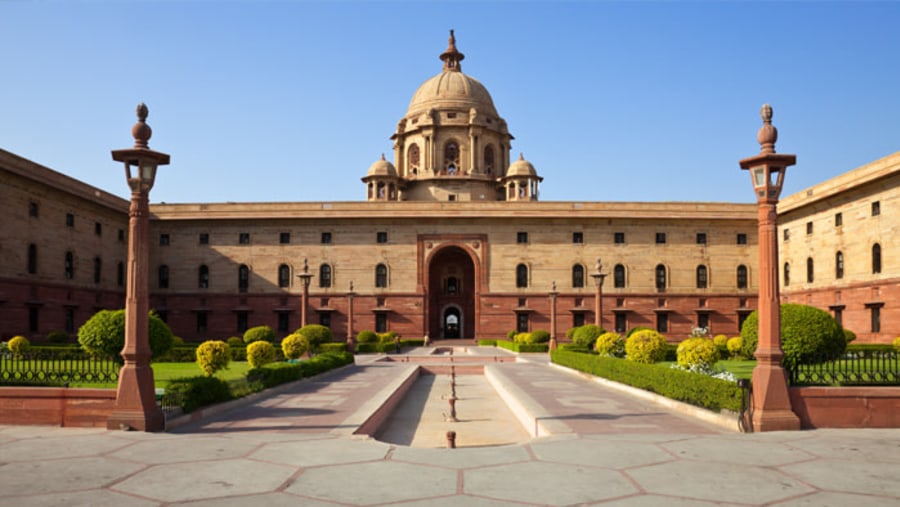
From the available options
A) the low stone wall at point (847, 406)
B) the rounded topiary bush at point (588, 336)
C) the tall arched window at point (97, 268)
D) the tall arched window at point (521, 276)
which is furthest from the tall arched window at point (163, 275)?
the low stone wall at point (847, 406)

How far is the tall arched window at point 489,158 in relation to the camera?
175ft

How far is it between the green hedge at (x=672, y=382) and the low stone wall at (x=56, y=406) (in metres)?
9.14

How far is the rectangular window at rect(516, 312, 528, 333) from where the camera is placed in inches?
1671

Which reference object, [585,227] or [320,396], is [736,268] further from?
[320,396]

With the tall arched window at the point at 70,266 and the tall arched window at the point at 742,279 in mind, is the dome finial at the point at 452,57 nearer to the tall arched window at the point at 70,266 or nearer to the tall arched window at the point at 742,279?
the tall arched window at the point at 742,279

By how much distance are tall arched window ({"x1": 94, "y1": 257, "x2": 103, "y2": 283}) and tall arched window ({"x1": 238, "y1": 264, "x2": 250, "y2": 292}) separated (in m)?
7.87

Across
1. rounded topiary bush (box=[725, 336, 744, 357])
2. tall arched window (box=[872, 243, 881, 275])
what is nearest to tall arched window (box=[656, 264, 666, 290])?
tall arched window (box=[872, 243, 881, 275])

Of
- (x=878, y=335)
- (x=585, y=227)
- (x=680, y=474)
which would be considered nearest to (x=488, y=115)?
(x=585, y=227)

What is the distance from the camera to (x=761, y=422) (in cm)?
973

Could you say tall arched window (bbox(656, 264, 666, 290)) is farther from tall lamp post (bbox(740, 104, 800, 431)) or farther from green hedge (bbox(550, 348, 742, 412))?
tall lamp post (bbox(740, 104, 800, 431))

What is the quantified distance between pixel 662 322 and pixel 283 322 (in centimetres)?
2334

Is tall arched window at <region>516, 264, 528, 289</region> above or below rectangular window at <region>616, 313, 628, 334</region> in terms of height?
above

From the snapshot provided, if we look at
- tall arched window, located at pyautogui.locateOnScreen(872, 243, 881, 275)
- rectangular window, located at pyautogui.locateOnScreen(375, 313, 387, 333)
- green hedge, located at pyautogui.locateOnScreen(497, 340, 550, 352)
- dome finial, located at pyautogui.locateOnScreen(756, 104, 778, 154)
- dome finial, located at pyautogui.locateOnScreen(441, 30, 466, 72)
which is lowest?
green hedge, located at pyautogui.locateOnScreen(497, 340, 550, 352)

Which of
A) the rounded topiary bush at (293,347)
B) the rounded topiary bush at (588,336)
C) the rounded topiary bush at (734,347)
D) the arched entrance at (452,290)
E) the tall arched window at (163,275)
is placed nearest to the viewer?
the rounded topiary bush at (293,347)
